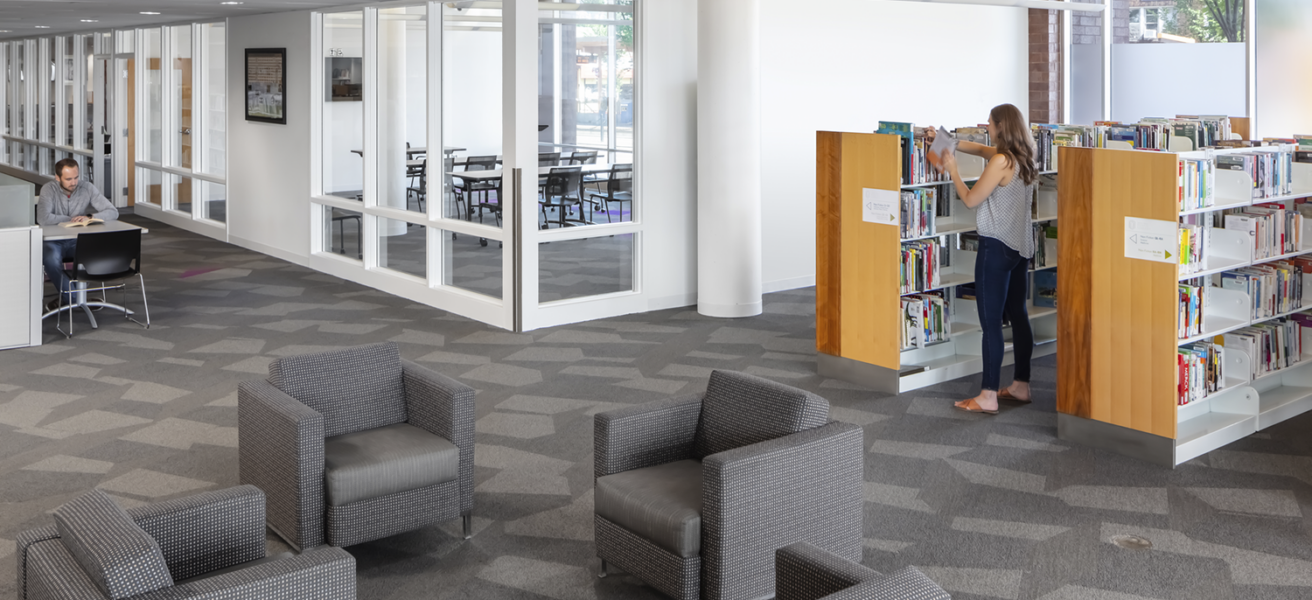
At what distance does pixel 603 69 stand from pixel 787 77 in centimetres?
191

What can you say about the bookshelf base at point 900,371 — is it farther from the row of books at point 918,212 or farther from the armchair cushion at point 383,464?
the armchair cushion at point 383,464

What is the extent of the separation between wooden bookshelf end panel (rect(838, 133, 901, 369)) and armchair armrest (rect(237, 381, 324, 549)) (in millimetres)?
3692

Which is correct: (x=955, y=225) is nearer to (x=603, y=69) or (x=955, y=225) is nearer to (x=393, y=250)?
(x=603, y=69)

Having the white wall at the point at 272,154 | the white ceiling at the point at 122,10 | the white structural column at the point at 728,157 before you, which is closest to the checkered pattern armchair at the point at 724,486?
the white structural column at the point at 728,157

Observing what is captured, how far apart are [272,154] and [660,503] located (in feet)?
30.4

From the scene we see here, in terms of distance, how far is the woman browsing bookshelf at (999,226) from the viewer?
20.5 feet

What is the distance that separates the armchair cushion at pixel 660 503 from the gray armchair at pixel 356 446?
0.70 metres

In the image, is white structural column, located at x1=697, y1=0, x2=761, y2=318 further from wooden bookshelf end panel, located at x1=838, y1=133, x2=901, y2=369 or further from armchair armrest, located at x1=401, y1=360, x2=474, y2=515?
armchair armrest, located at x1=401, y1=360, x2=474, y2=515

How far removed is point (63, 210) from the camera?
9.07 metres

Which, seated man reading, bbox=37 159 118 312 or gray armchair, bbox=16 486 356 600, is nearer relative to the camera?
gray armchair, bbox=16 486 356 600

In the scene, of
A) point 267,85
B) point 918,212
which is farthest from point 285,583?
point 267,85

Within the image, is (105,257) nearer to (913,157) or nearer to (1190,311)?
(913,157)

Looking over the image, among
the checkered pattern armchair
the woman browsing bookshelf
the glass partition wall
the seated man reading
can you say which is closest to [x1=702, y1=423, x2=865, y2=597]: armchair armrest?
the checkered pattern armchair

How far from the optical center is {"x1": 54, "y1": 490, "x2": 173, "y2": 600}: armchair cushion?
2.84 metres
